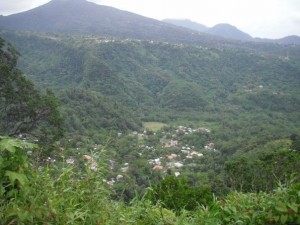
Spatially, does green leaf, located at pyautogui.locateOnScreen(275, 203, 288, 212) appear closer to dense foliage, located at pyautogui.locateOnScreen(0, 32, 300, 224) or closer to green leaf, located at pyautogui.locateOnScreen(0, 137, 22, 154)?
dense foliage, located at pyautogui.locateOnScreen(0, 32, 300, 224)

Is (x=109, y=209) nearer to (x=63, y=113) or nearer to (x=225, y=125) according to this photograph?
(x=63, y=113)

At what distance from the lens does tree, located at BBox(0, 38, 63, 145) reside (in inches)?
342

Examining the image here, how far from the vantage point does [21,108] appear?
8.95m

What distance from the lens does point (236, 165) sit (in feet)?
40.3

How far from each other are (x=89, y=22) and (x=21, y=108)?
13206cm

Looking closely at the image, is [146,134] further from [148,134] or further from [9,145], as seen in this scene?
[9,145]

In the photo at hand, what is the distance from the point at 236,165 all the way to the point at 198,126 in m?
32.7

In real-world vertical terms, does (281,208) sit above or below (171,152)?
above

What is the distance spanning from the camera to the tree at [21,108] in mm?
8688

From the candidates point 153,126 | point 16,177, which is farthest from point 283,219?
point 153,126

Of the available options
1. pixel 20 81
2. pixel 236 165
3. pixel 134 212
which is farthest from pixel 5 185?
pixel 236 165

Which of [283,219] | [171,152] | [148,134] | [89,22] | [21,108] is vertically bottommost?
[148,134]

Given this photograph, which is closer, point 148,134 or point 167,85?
point 148,134

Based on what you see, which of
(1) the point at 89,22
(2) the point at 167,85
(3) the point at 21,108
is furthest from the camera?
(1) the point at 89,22
